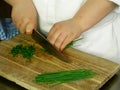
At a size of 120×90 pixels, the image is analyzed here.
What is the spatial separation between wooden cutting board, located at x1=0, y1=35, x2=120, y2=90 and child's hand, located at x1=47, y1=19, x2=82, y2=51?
0.04 m

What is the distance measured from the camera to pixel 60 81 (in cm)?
79

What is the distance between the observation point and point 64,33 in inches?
36.0

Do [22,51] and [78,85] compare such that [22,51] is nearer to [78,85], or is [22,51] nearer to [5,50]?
[5,50]

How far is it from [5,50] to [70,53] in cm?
23

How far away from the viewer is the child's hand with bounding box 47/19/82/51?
3.00ft

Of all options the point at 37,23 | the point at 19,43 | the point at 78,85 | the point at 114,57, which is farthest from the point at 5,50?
the point at 114,57

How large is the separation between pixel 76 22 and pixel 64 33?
58mm

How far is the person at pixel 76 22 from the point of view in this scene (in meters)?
0.92

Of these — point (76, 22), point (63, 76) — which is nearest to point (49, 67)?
point (63, 76)

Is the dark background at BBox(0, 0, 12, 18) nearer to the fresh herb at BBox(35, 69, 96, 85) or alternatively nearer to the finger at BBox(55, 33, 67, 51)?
the finger at BBox(55, 33, 67, 51)

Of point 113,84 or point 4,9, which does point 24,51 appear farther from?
point 4,9

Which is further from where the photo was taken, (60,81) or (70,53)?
(70,53)

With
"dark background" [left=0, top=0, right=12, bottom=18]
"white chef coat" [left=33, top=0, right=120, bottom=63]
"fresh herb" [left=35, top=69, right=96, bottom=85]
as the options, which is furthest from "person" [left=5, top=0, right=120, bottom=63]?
"dark background" [left=0, top=0, right=12, bottom=18]

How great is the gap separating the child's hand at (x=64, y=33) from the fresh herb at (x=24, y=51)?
2.9 inches
